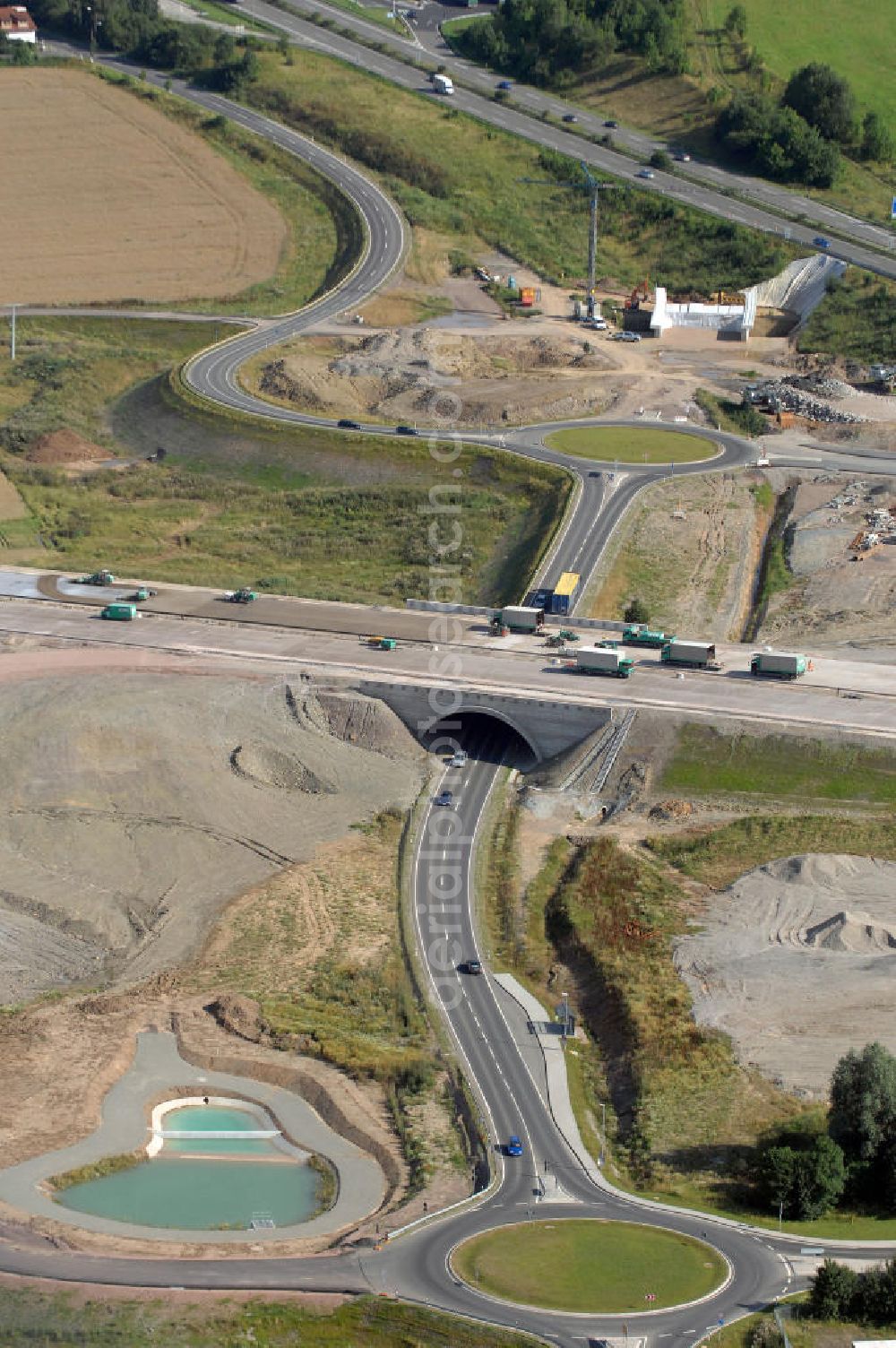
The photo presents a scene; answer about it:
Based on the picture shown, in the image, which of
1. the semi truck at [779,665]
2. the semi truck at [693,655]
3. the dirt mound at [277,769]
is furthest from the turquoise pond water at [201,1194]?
the semi truck at [779,665]

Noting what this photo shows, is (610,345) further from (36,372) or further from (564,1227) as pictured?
(564,1227)

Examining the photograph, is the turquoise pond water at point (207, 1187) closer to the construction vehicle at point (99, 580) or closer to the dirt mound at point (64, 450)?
the construction vehicle at point (99, 580)

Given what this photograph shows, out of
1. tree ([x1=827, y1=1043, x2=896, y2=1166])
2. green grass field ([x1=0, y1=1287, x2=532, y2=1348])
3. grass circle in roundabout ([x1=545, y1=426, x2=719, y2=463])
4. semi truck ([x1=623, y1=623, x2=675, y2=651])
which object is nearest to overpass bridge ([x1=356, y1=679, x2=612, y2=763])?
semi truck ([x1=623, y1=623, x2=675, y2=651])

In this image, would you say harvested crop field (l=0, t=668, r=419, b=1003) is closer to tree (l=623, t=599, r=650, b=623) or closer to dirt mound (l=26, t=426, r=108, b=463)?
tree (l=623, t=599, r=650, b=623)

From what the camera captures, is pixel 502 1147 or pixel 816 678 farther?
pixel 816 678

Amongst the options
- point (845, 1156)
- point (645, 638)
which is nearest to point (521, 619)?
point (645, 638)

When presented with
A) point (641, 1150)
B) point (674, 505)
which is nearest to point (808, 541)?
point (674, 505)

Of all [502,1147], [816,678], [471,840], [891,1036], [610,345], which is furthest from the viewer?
[610,345]
